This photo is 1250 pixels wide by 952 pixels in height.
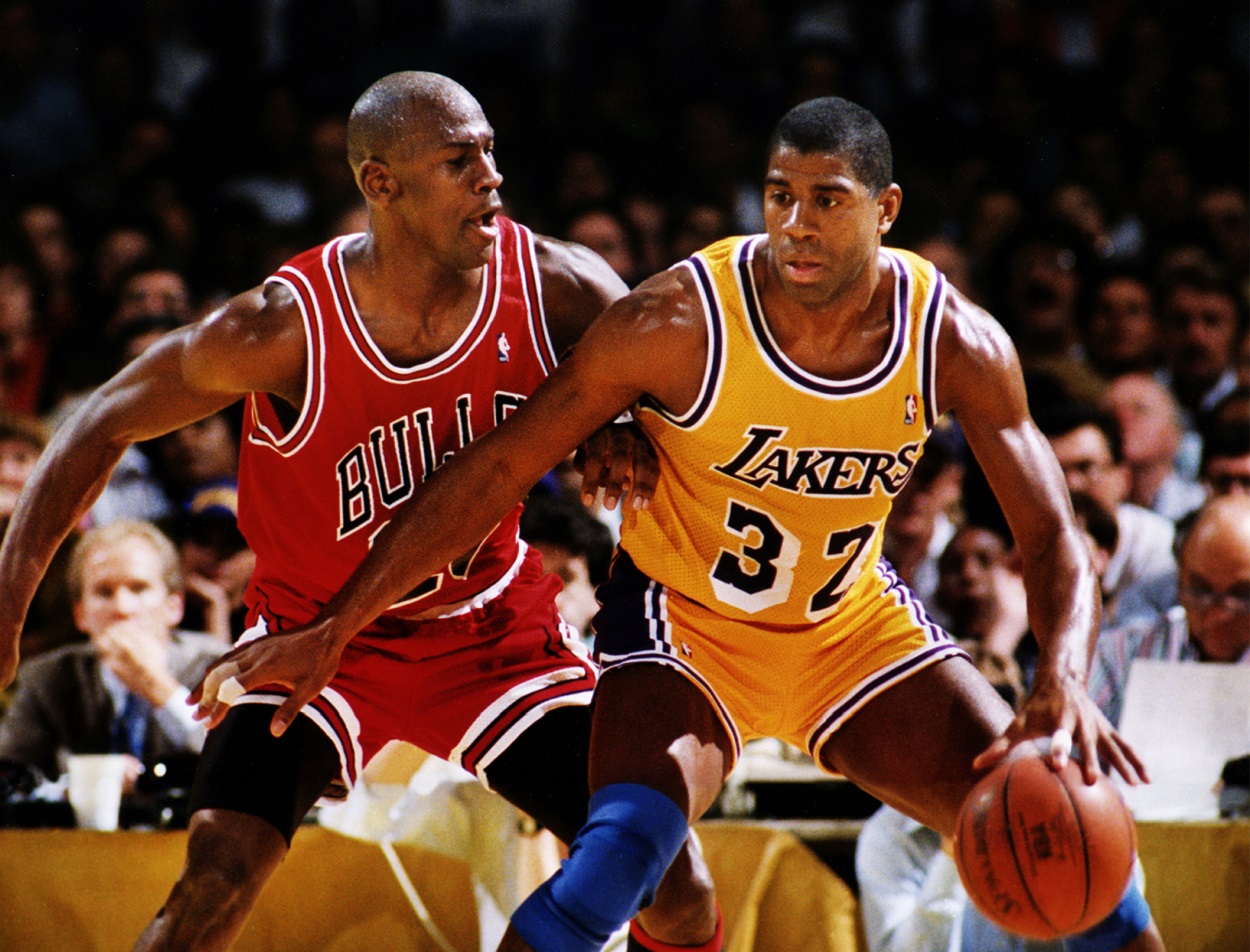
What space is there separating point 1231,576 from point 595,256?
2257 millimetres

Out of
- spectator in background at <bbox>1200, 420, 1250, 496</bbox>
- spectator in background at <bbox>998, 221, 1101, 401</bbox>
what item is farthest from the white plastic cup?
spectator in background at <bbox>998, 221, 1101, 401</bbox>

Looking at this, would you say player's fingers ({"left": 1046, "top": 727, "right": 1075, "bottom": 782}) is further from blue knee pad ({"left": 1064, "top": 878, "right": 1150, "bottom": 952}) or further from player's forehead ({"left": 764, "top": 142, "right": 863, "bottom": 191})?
player's forehead ({"left": 764, "top": 142, "right": 863, "bottom": 191})

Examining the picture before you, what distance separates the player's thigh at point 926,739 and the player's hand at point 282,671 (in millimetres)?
992

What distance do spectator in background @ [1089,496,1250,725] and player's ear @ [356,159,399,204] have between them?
8.29ft

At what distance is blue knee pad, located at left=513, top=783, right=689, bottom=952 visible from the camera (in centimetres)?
296

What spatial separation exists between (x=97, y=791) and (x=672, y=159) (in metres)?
4.83

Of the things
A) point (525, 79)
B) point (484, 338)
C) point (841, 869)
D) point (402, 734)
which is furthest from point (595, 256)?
point (525, 79)

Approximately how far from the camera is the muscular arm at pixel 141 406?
3438 mm

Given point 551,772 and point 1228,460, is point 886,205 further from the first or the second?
point 1228,460

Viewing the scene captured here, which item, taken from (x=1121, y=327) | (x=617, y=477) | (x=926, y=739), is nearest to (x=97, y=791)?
(x=617, y=477)

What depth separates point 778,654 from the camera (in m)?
3.42

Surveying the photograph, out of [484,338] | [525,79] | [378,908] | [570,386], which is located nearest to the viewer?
[570,386]

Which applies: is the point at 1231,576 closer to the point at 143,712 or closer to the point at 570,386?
the point at 570,386

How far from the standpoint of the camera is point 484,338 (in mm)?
3557
